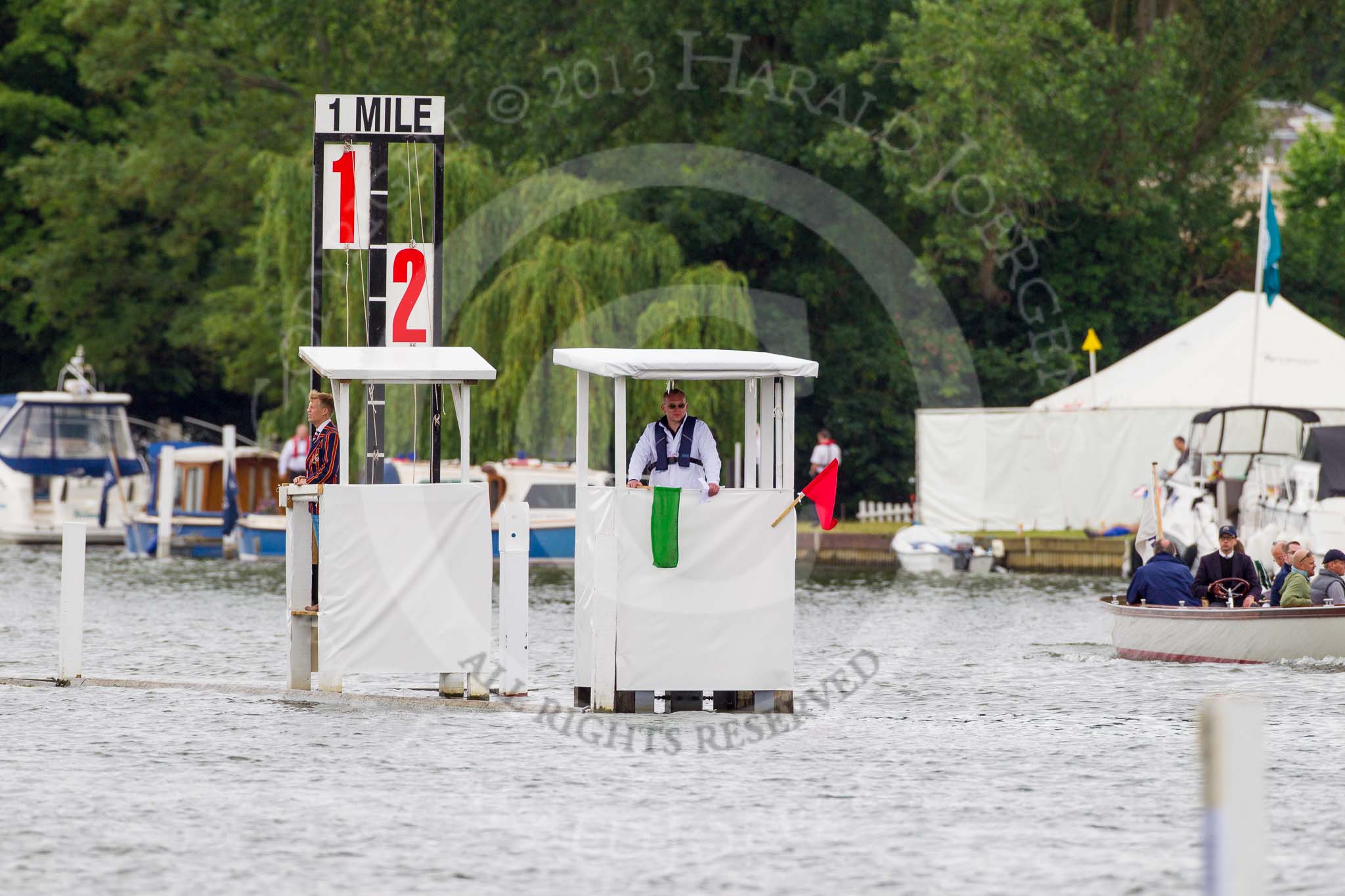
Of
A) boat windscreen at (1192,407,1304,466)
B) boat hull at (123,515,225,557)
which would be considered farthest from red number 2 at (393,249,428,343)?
boat hull at (123,515,225,557)

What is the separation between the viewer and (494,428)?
39.4m

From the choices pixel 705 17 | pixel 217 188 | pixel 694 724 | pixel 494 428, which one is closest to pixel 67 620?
pixel 694 724

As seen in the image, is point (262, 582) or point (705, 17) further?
point (705, 17)

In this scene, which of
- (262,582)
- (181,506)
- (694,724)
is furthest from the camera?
(181,506)

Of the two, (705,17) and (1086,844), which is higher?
(705,17)

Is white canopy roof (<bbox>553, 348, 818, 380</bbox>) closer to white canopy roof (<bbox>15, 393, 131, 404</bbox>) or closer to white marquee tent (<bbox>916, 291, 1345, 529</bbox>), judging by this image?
white marquee tent (<bbox>916, 291, 1345, 529</bbox>)

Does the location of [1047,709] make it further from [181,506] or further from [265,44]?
[265,44]

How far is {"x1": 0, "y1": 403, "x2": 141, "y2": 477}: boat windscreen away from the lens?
46.4m

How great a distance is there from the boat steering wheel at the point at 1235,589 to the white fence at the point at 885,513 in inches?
955

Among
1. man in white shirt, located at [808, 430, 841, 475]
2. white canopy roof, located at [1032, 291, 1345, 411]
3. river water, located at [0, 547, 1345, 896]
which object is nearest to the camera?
river water, located at [0, 547, 1345, 896]

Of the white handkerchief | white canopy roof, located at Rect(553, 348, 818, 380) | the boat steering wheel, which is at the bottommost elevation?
the boat steering wheel

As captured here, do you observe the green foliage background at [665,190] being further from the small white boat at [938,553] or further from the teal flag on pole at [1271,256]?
the teal flag on pole at [1271,256]

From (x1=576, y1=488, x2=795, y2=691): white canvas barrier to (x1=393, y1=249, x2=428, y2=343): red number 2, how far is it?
3.35 m

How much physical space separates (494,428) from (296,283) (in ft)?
15.9
